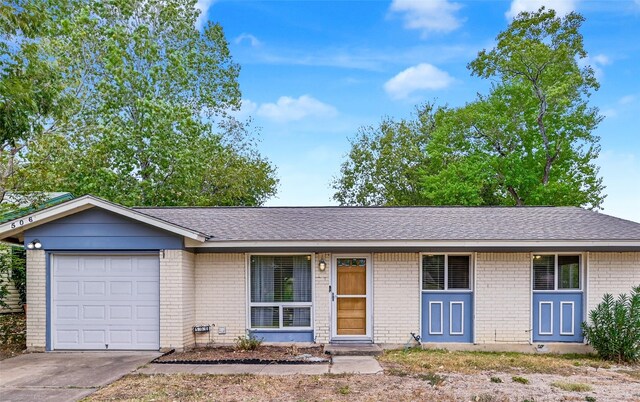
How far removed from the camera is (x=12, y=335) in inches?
472

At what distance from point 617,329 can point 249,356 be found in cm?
717

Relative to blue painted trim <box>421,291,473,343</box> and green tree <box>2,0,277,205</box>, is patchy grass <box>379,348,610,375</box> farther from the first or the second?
green tree <box>2,0,277,205</box>

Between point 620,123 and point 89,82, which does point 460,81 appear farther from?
point 89,82

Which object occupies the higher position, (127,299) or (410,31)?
(410,31)

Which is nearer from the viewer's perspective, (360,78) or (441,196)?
(360,78)

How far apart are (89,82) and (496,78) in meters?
21.1

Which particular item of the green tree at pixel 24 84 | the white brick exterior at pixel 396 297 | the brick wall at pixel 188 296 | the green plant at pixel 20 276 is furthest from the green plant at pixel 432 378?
the green plant at pixel 20 276

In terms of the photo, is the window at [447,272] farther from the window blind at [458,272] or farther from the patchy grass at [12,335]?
the patchy grass at [12,335]

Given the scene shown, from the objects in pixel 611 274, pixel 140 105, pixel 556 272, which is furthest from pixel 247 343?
pixel 140 105

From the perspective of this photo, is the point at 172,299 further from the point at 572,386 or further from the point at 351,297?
the point at 572,386

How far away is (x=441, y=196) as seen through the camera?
1033 inches

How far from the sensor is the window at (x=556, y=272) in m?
10.8

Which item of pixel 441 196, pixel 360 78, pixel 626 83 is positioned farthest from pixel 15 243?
pixel 626 83

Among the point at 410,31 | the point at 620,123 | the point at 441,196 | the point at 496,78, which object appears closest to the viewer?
the point at 410,31
